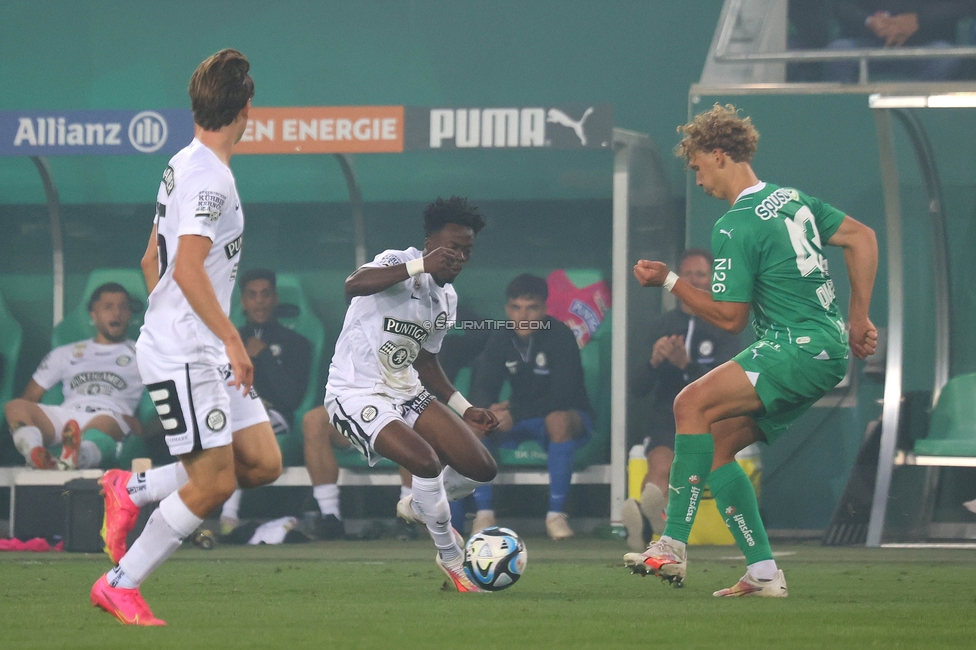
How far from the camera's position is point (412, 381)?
6348mm

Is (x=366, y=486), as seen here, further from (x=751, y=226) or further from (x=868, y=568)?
(x=751, y=226)

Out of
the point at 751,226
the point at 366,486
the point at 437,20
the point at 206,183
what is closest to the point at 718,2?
→ the point at 437,20

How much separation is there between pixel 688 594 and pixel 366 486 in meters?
4.92

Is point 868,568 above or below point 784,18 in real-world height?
below

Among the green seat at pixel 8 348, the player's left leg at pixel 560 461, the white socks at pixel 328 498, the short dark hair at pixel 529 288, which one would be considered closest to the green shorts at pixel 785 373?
the player's left leg at pixel 560 461

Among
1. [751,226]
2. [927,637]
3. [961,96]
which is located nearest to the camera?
[927,637]

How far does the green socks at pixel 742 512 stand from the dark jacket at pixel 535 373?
3897 millimetres

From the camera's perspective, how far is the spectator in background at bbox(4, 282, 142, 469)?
9152mm

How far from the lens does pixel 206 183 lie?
418cm

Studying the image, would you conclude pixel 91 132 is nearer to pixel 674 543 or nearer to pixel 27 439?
pixel 27 439

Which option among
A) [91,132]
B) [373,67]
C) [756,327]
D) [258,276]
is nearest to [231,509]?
[258,276]

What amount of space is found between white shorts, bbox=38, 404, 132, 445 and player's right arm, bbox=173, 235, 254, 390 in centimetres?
556

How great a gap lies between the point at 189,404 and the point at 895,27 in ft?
22.5

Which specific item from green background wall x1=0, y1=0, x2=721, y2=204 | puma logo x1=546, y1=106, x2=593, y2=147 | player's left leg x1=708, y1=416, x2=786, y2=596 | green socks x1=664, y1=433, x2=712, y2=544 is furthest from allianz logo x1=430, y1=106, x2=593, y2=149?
green socks x1=664, y1=433, x2=712, y2=544
